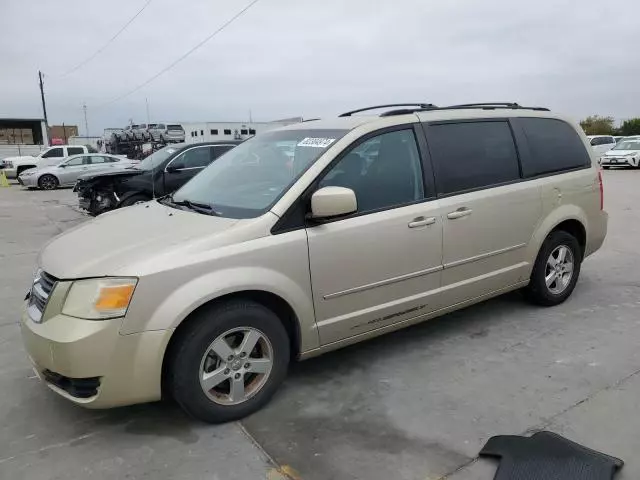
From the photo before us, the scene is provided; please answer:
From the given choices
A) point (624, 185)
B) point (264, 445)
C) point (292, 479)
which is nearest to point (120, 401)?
point (264, 445)

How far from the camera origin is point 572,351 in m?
3.88

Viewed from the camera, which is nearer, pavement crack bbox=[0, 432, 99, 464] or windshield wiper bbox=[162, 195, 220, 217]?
pavement crack bbox=[0, 432, 99, 464]

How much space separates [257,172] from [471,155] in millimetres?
1659

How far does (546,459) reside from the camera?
2.60 meters

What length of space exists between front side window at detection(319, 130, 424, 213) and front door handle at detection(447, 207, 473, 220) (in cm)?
27

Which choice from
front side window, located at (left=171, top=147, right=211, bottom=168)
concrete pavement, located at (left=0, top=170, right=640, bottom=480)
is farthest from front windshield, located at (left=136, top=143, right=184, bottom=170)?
concrete pavement, located at (left=0, top=170, right=640, bottom=480)

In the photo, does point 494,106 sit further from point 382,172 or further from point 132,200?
point 132,200

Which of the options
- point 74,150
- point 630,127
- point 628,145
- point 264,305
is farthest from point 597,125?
point 264,305

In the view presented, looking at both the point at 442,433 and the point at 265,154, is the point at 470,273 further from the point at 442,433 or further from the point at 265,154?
the point at 265,154

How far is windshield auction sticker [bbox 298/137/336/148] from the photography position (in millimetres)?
3480

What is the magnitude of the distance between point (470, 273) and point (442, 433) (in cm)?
146

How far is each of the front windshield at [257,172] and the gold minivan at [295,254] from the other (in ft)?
0.05

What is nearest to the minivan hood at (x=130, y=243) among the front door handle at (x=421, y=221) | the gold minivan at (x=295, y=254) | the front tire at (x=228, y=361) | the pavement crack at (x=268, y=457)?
the gold minivan at (x=295, y=254)

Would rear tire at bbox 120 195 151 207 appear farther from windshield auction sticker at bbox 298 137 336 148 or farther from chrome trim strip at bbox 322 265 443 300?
chrome trim strip at bbox 322 265 443 300
